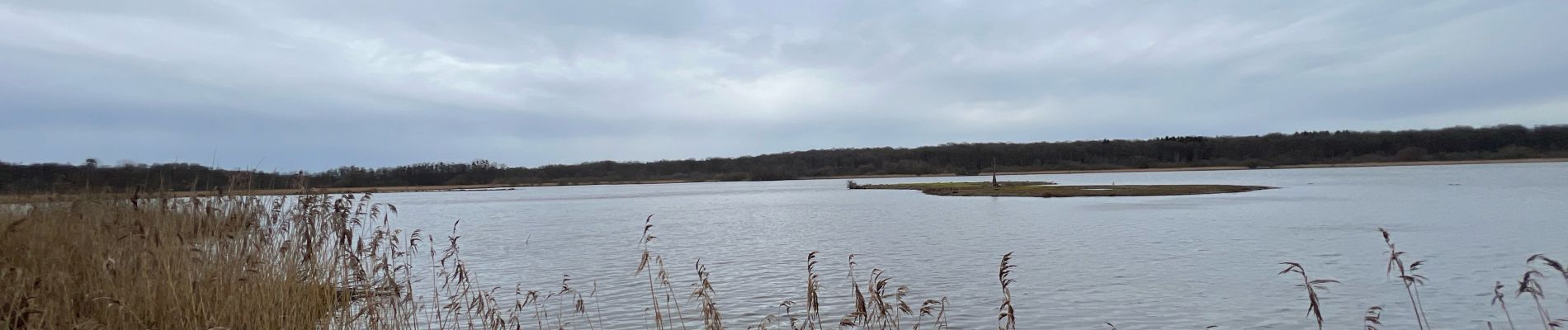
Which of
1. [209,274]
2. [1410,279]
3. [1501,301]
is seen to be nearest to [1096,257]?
[1501,301]

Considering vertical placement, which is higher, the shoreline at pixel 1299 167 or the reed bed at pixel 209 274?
the shoreline at pixel 1299 167

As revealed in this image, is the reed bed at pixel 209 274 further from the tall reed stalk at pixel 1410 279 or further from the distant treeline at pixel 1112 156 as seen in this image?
the distant treeline at pixel 1112 156

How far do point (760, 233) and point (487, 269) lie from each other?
1043 centimetres

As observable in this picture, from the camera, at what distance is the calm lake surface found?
11.0 meters

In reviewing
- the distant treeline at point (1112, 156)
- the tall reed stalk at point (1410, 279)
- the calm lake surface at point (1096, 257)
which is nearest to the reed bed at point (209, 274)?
the tall reed stalk at point (1410, 279)

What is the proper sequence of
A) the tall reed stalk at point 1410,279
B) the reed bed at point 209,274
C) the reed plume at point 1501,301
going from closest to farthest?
the tall reed stalk at point 1410,279, the reed plume at point 1501,301, the reed bed at point 209,274

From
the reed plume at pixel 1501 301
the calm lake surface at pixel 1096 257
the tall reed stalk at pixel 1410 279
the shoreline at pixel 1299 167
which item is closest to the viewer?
the tall reed stalk at pixel 1410 279

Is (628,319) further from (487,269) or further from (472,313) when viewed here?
(487,269)

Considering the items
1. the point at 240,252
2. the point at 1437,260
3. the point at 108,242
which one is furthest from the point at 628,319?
the point at 1437,260

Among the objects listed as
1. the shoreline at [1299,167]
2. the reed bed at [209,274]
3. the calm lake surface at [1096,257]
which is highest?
the shoreline at [1299,167]

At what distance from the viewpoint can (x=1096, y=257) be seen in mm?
17453

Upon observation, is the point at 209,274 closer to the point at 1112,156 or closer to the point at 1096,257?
the point at 1096,257

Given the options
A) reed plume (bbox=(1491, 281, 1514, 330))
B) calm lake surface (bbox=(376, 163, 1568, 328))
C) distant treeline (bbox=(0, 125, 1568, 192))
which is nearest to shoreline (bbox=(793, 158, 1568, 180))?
distant treeline (bbox=(0, 125, 1568, 192))

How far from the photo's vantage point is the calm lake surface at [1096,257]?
11.0 m
